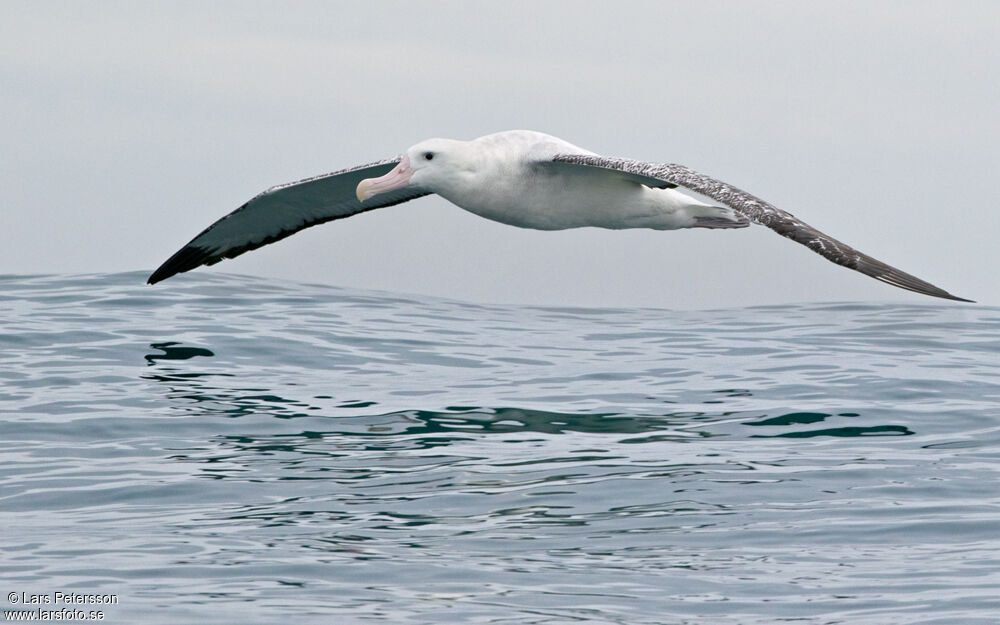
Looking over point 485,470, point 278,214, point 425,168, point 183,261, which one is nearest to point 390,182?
point 425,168

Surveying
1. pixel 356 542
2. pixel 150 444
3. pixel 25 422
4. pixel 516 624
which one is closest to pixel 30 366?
pixel 25 422

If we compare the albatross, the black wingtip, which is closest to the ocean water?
the black wingtip

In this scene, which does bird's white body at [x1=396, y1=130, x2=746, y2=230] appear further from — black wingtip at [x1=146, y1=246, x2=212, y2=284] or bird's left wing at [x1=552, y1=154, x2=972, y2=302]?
black wingtip at [x1=146, y1=246, x2=212, y2=284]

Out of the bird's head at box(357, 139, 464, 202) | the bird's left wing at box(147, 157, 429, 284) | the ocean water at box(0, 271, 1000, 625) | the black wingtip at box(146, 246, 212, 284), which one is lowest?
the ocean water at box(0, 271, 1000, 625)

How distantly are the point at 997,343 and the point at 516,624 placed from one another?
1308 cm

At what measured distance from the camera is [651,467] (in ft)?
35.5

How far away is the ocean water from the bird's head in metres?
2.36

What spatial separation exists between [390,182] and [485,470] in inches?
117

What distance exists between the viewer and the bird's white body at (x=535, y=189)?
39.4 feet

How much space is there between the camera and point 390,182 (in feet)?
39.6

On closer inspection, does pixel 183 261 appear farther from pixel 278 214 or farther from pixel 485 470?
pixel 485 470

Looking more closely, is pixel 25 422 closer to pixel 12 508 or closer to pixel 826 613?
pixel 12 508

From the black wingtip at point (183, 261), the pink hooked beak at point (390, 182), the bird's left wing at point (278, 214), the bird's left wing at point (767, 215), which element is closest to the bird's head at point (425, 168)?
the pink hooked beak at point (390, 182)

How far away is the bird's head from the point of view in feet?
39.4
